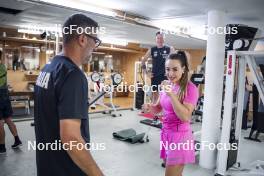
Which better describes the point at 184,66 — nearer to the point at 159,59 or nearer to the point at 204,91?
the point at 204,91

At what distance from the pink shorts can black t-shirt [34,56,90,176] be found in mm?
916

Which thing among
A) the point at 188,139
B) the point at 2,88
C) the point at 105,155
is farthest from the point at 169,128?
the point at 2,88

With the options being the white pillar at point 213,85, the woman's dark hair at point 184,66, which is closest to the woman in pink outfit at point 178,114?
the woman's dark hair at point 184,66

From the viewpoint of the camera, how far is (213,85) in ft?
11.5

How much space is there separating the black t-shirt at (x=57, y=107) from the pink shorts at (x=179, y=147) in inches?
36.1

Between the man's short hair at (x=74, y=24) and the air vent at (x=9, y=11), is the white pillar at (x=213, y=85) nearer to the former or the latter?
the man's short hair at (x=74, y=24)

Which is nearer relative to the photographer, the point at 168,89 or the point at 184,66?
the point at 168,89

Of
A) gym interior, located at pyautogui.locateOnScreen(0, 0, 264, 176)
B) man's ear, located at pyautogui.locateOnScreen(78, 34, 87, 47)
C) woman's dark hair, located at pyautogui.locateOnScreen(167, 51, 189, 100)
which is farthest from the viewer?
gym interior, located at pyautogui.locateOnScreen(0, 0, 264, 176)

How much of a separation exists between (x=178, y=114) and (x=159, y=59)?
2.37 meters

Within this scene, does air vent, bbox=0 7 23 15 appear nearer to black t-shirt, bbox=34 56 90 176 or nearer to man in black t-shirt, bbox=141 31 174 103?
man in black t-shirt, bbox=141 31 174 103

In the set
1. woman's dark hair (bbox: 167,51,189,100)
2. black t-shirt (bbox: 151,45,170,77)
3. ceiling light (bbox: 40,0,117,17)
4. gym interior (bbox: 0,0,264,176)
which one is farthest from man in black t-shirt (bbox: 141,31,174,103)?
woman's dark hair (bbox: 167,51,189,100)

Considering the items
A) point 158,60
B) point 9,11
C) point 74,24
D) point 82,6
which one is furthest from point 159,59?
point 9,11

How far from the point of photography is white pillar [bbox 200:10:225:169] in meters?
3.48

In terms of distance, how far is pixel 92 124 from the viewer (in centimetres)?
606
